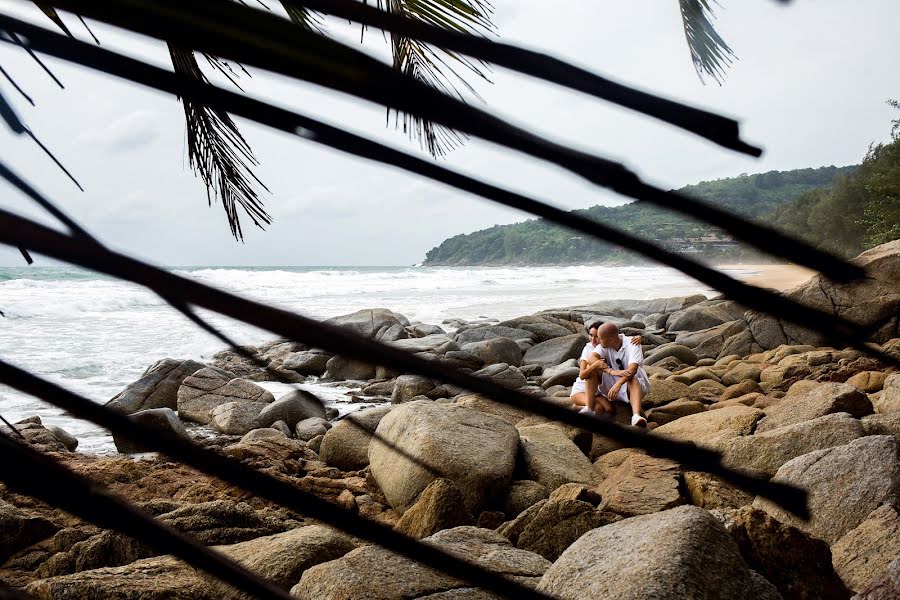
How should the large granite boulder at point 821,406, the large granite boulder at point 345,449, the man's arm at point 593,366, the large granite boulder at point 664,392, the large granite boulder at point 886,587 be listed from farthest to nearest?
the large granite boulder at point 664,392 → the man's arm at point 593,366 → the large granite boulder at point 345,449 → the large granite boulder at point 821,406 → the large granite boulder at point 886,587

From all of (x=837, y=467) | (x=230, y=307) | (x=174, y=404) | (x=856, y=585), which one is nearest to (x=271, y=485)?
(x=230, y=307)

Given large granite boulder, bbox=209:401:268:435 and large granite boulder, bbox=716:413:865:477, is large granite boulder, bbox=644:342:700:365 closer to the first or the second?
large granite boulder, bbox=209:401:268:435

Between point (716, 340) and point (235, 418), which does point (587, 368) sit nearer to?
point (235, 418)

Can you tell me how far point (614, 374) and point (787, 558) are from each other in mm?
3959

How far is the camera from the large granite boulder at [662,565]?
1655mm

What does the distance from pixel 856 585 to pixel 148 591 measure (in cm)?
230

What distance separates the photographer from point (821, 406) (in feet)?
13.7

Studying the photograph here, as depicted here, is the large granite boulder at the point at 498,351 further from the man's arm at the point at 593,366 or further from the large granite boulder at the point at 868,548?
the large granite boulder at the point at 868,548

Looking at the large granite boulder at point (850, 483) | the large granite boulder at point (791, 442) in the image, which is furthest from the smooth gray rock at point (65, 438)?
the large granite boulder at point (850, 483)

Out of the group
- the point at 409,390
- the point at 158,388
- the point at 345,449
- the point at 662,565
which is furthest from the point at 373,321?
the point at 662,565

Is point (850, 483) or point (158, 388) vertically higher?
point (850, 483)

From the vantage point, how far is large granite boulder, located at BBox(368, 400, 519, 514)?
12.7 ft

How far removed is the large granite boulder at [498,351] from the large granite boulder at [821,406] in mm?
6811

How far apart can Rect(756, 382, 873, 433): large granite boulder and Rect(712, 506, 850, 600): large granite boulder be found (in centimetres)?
216
